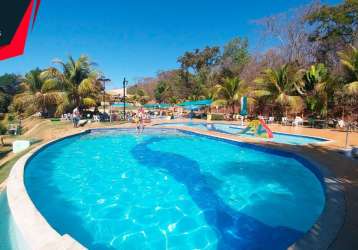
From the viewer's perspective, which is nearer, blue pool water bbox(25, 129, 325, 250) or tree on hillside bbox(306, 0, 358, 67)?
blue pool water bbox(25, 129, 325, 250)

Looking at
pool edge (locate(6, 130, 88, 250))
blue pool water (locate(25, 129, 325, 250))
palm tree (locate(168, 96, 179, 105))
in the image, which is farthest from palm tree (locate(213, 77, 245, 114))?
pool edge (locate(6, 130, 88, 250))

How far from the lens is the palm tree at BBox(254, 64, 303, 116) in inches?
721

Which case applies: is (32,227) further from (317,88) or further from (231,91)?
(231,91)

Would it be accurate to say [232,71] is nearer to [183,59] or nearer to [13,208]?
[183,59]

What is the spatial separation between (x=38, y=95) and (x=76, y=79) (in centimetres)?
457

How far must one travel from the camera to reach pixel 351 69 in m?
14.2

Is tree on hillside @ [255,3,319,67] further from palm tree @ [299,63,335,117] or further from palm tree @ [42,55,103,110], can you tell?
palm tree @ [42,55,103,110]

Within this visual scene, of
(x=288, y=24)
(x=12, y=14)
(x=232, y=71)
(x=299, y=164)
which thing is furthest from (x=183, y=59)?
(x=12, y=14)

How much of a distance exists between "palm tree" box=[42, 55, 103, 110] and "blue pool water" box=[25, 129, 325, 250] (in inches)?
414

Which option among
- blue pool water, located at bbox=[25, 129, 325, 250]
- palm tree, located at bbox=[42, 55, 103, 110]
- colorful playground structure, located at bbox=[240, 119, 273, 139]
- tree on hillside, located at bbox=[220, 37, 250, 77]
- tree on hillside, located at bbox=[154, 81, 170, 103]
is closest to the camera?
blue pool water, located at bbox=[25, 129, 325, 250]

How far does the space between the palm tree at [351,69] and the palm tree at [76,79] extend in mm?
19042

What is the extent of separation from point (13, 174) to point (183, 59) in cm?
4197

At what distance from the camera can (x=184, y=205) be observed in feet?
18.4

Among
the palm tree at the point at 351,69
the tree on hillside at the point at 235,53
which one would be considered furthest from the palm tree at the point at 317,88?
the tree on hillside at the point at 235,53
